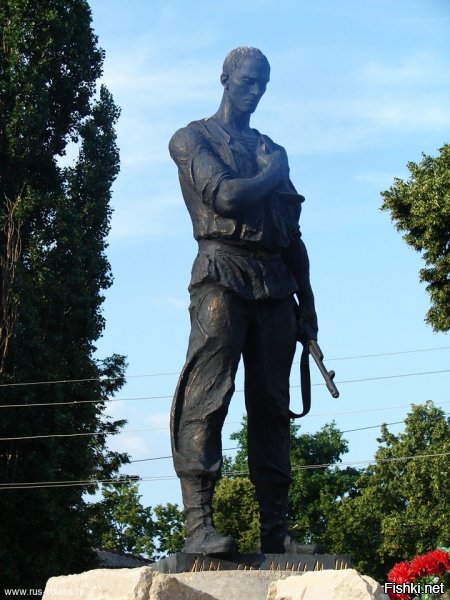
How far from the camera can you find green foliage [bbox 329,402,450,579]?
1110 inches

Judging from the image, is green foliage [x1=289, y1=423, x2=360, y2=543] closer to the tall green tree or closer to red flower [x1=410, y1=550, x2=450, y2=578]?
the tall green tree

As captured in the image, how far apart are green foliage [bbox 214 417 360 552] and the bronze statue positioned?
93.5ft

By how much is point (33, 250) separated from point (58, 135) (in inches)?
130

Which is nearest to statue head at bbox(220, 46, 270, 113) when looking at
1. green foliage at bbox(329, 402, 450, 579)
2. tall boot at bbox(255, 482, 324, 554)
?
tall boot at bbox(255, 482, 324, 554)

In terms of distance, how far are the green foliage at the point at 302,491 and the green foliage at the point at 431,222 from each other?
50.9 feet

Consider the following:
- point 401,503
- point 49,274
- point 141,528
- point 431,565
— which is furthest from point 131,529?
point 431,565

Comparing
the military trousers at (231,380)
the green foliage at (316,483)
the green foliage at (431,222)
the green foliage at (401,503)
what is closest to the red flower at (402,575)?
the military trousers at (231,380)

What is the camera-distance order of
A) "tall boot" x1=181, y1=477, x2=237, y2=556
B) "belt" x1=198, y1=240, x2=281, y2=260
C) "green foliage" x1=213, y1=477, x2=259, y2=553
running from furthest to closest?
1. "green foliage" x1=213, y1=477, x2=259, y2=553
2. "belt" x1=198, y1=240, x2=281, y2=260
3. "tall boot" x1=181, y1=477, x2=237, y2=556

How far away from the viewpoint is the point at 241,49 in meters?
7.16

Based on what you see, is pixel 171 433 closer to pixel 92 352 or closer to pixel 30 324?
pixel 30 324

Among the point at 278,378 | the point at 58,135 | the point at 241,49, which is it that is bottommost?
the point at 278,378

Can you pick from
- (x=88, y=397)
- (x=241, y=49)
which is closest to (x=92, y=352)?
(x=88, y=397)

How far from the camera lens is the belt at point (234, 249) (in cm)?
684

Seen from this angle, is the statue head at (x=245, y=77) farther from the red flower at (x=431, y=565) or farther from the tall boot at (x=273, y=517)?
the red flower at (x=431, y=565)
